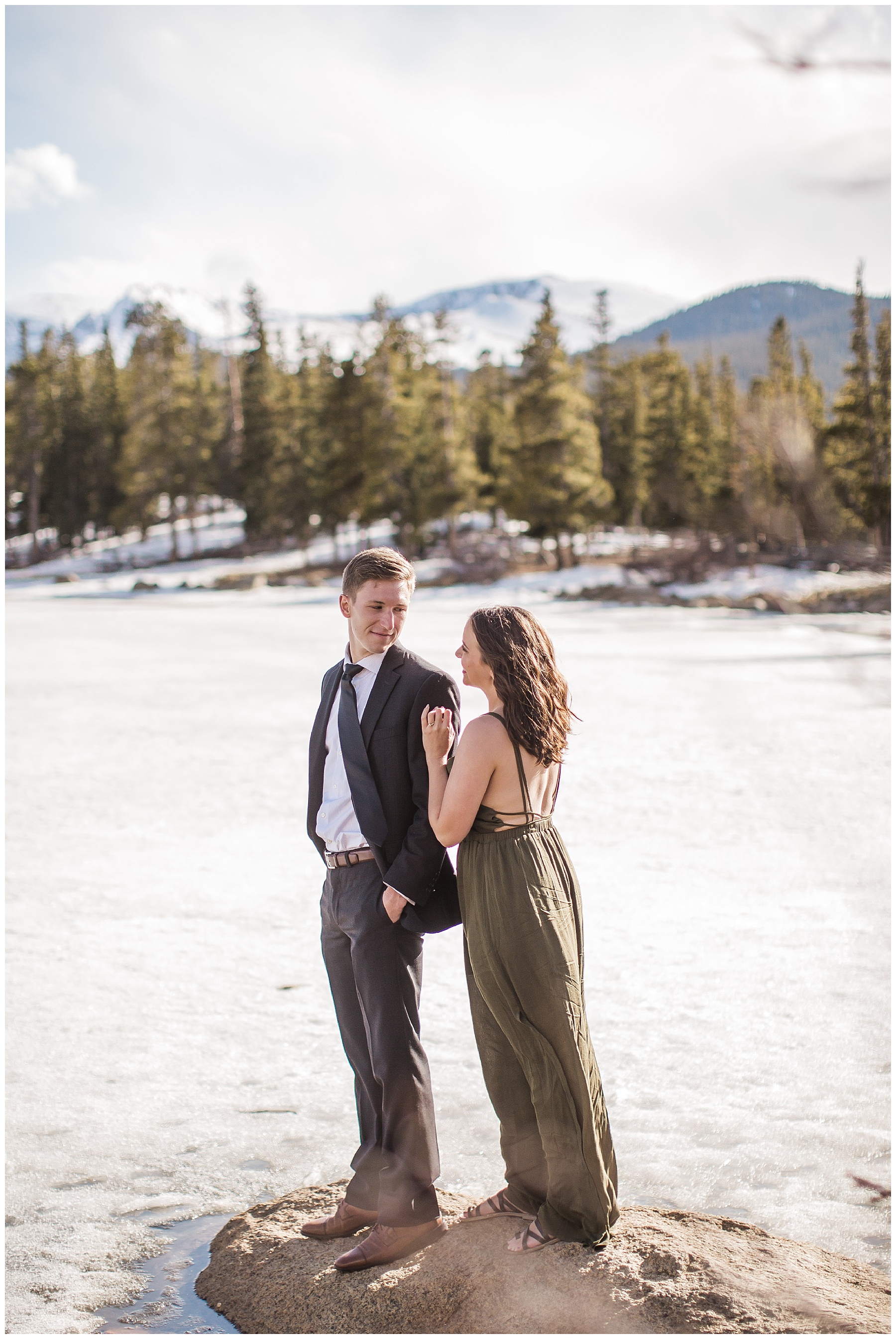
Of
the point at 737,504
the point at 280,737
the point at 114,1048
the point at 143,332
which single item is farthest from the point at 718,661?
the point at 143,332

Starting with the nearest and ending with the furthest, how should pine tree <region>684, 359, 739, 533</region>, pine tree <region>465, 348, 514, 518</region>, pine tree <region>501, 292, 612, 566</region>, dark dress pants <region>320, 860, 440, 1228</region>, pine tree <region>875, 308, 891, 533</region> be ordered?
1. dark dress pants <region>320, 860, 440, 1228</region>
2. pine tree <region>875, 308, 891, 533</region>
3. pine tree <region>501, 292, 612, 566</region>
4. pine tree <region>465, 348, 514, 518</region>
5. pine tree <region>684, 359, 739, 533</region>

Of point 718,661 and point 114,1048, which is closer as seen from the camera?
point 114,1048

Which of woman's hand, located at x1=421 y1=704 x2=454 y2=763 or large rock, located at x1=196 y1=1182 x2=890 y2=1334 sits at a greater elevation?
woman's hand, located at x1=421 y1=704 x2=454 y2=763

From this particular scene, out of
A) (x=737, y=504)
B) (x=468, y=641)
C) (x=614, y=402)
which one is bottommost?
(x=468, y=641)

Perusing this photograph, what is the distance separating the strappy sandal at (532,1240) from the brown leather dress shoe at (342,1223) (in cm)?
51

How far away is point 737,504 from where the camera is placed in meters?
48.7

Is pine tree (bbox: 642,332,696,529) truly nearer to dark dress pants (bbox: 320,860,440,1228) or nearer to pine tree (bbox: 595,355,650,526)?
pine tree (bbox: 595,355,650,526)

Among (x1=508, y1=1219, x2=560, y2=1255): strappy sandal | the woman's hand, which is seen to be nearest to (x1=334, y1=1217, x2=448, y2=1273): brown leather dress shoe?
(x1=508, y1=1219, x2=560, y2=1255): strappy sandal

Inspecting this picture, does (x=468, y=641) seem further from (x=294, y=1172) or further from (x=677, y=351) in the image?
(x=677, y=351)

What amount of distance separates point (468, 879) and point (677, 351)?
2456 inches

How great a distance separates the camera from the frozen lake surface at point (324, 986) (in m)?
3.81

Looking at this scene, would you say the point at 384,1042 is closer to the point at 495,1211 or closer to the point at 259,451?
the point at 495,1211

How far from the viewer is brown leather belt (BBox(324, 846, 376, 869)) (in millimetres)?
3084

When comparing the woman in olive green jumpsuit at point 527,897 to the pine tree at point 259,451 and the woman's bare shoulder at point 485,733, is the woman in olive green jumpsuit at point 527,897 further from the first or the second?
the pine tree at point 259,451
